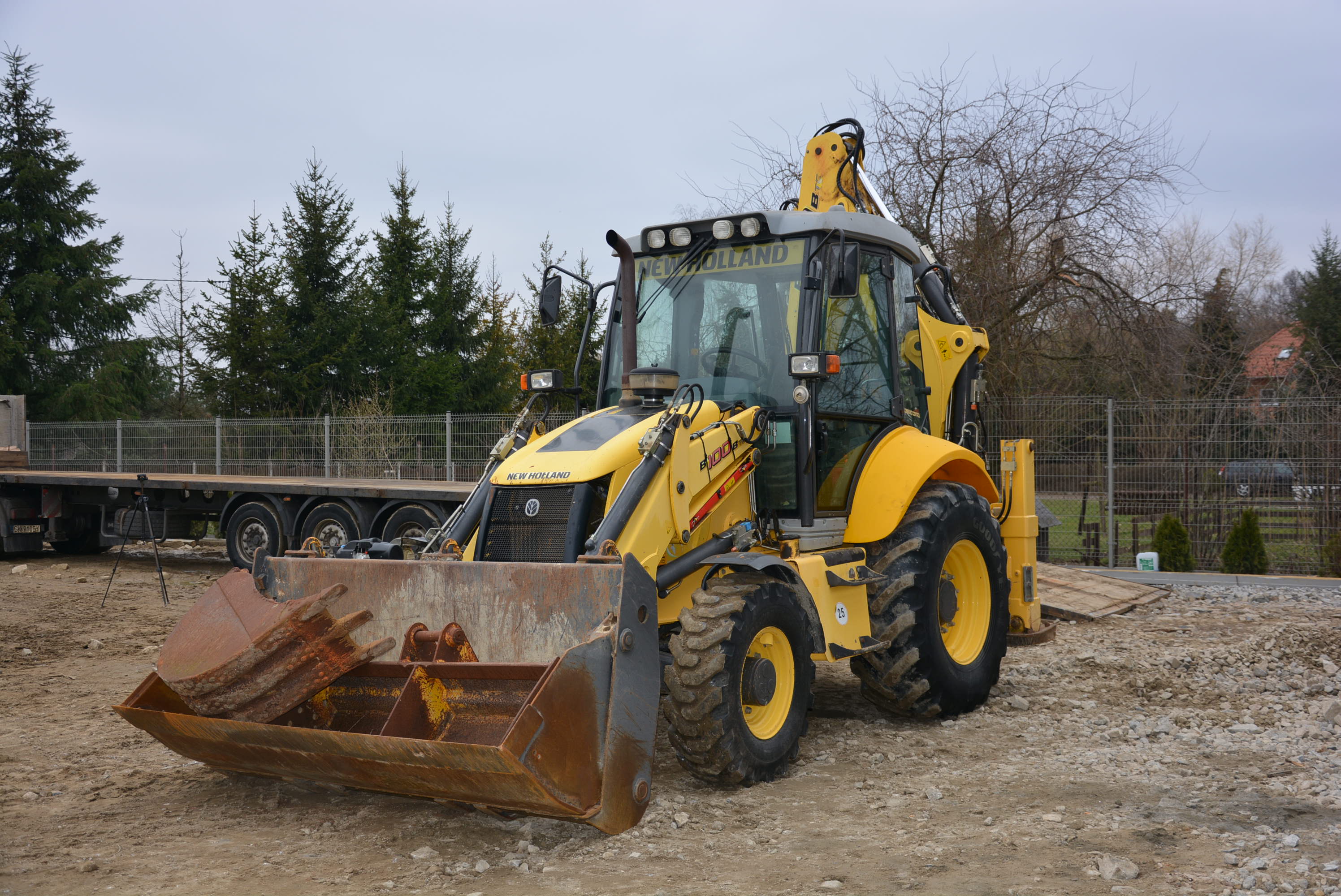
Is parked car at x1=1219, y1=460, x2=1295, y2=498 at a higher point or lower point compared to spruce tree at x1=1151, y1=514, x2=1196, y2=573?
higher

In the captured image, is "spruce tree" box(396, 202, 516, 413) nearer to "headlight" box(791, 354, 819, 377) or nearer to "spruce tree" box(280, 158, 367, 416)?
"spruce tree" box(280, 158, 367, 416)

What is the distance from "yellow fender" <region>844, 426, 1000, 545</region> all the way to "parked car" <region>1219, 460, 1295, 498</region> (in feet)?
25.2

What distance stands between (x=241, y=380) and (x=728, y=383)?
68.2 ft

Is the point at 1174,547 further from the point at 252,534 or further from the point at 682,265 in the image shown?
the point at 252,534

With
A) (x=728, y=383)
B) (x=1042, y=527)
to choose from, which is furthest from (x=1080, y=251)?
(x=728, y=383)

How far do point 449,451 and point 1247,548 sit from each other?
10879 mm

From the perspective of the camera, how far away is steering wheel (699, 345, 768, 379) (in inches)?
229

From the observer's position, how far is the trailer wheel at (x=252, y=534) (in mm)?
13828

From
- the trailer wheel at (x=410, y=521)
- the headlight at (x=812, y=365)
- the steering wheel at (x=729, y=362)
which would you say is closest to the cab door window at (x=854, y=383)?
the headlight at (x=812, y=365)

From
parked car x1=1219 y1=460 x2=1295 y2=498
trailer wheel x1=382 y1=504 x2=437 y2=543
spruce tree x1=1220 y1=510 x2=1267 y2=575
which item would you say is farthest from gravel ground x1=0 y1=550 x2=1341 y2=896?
parked car x1=1219 y1=460 x2=1295 y2=498

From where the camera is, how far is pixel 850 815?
454 cm

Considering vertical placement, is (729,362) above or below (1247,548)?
above

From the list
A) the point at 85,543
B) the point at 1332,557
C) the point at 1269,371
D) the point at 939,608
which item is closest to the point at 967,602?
the point at 939,608

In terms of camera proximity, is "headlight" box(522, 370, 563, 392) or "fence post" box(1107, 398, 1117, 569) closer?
"headlight" box(522, 370, 563, 392)
